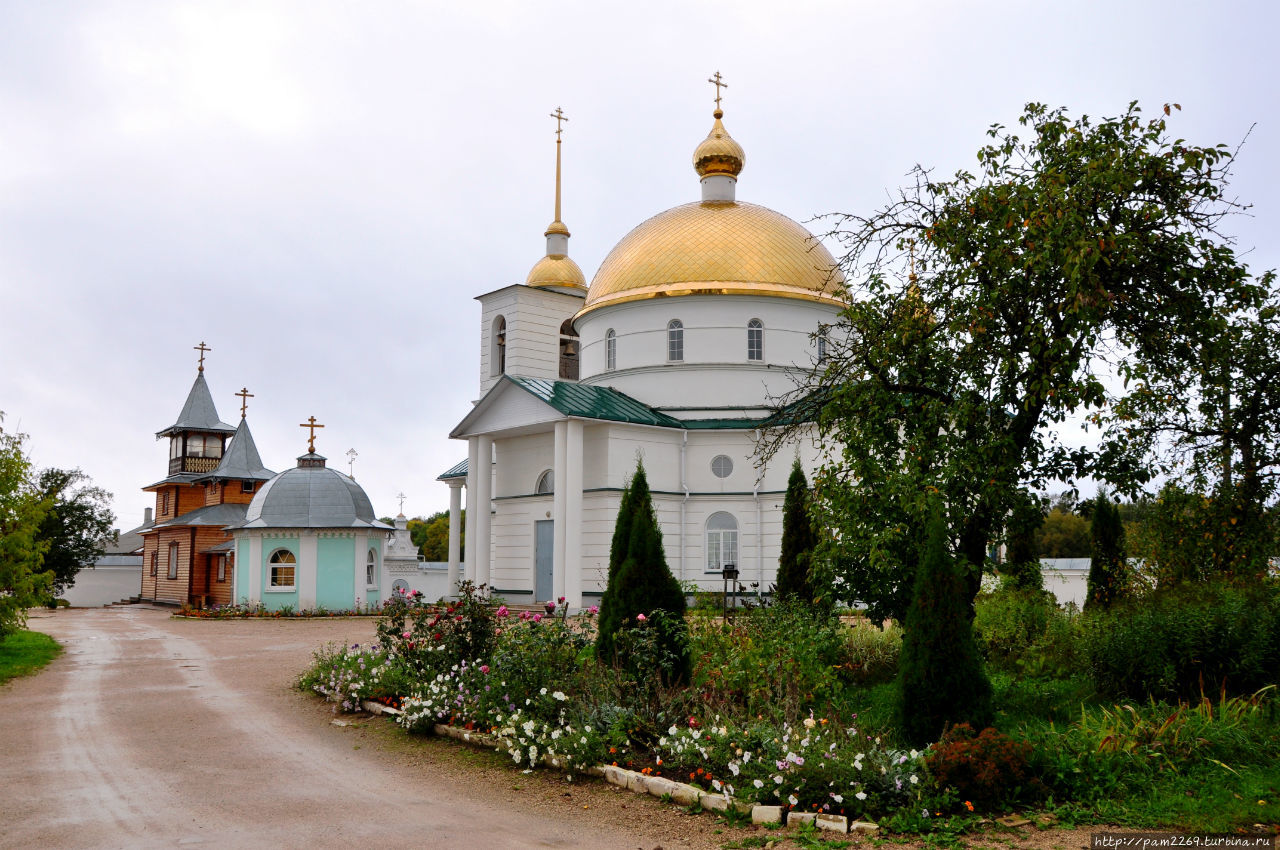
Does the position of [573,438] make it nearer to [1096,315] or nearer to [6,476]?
[6,476]

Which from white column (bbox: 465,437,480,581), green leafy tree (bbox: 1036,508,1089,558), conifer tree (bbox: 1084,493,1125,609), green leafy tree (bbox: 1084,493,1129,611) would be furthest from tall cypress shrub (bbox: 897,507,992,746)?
green leafy tree (bbox: 1036,508,1089,558)

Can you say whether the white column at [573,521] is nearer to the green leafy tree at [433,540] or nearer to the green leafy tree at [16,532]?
the green leafy tree at [16,532]

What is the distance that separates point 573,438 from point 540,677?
1482cm

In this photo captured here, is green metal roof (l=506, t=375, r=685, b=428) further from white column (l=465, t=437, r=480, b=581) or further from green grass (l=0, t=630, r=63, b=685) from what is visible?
green grass (l=0, t=630, r=63, b=685)

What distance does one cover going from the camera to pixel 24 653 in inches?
697

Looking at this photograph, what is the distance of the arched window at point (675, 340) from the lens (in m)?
27.1

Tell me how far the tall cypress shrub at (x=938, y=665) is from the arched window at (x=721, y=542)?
17.8 meters

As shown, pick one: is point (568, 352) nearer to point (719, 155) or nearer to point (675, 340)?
point (675, 340)

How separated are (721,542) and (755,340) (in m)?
5.35

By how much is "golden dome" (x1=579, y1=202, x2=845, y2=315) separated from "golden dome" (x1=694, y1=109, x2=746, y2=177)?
3.70ft

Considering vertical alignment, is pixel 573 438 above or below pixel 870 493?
above

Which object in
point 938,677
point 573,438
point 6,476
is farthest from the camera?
point 573,438

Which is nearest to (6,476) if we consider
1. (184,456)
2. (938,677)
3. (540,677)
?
(540,677)

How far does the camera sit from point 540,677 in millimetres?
9820
